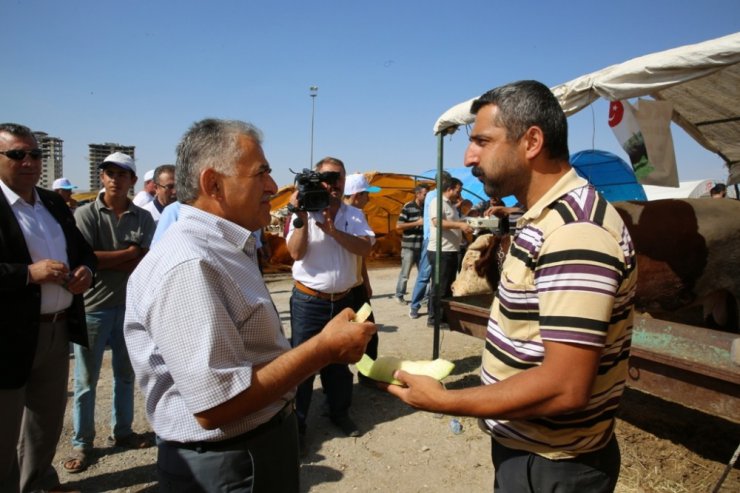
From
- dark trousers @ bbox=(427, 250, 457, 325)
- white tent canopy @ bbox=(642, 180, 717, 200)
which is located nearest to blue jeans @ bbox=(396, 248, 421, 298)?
dark trousers @ bbox=(427, 250, 457, 325)

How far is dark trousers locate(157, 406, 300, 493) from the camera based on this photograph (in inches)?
59.9

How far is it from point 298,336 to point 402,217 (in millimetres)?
5507

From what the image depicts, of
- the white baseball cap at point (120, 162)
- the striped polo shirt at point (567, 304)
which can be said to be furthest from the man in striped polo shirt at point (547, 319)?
the white baseball cap at point (120, 162)

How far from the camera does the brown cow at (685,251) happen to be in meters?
4.49

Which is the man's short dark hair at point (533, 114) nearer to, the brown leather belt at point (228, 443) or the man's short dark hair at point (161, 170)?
the brown leather belt at point (228, 443)

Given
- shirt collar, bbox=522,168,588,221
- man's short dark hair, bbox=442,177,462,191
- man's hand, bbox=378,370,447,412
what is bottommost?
man's hand, bbox=378,370,447,412

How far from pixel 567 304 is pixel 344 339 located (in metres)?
0.70

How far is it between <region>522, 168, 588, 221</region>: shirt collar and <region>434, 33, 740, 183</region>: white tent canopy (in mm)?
2395

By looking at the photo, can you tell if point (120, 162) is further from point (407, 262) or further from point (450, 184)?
point (407, 262)

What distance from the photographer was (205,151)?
160 centimetres

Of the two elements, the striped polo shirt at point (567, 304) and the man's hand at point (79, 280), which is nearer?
the striped polo shirt at point (567, 304)

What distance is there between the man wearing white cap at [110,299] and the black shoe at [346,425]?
165 cm

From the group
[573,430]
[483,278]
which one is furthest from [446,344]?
[573,430]

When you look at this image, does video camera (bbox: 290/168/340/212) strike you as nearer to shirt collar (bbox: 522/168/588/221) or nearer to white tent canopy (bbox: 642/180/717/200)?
shirt collar (bbox: 522/168/588/221)
